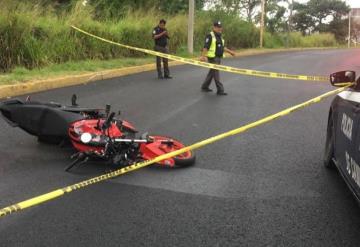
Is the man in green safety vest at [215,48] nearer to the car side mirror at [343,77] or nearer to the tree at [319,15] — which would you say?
the car side mirror at [343,77]

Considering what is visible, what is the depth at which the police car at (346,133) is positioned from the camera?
4324mm

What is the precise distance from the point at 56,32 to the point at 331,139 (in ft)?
37.8

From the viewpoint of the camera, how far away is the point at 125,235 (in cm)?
422

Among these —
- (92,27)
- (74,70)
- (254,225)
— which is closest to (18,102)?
(254,225)

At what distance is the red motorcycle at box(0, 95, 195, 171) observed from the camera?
571 cm

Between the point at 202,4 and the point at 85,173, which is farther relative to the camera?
the point at 202,4

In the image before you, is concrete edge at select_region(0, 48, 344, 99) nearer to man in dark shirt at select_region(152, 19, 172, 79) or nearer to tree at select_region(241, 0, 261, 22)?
man in dark shirt at select_region(152, 19, 172, 79)

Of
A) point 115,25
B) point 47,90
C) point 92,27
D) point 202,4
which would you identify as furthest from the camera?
point 202,4

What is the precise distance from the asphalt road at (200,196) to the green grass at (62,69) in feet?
14.3

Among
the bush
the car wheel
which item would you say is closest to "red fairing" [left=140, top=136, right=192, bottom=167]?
the car wheel

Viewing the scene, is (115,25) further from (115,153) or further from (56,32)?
(115,153)

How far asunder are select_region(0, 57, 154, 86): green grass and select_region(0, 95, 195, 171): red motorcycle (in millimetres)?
5848

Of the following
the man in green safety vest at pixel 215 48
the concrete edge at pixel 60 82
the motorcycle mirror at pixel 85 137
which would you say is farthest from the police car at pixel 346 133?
the concrete edge at pixel 60 82

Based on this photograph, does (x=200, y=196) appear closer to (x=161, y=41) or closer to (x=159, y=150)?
(x=159, y=150)
